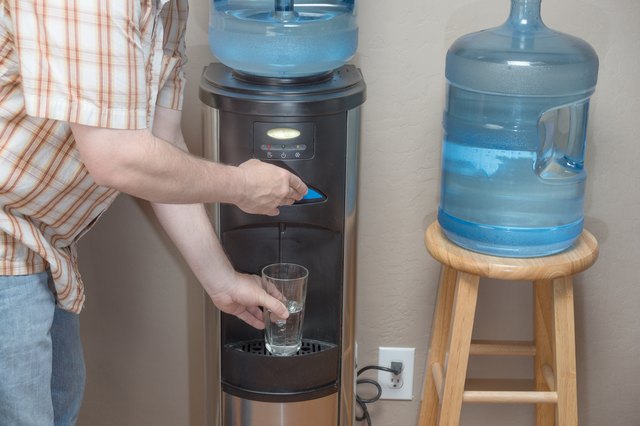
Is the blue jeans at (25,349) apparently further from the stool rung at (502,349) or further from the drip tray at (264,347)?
the stool rung at (502,349)

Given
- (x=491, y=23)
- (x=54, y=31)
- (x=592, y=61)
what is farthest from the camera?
(x=491, y=23)

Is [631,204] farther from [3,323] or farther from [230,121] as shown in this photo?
[3,323]

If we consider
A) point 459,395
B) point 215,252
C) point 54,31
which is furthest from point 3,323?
point 459,395

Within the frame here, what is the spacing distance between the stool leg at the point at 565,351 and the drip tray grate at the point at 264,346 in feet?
1.45

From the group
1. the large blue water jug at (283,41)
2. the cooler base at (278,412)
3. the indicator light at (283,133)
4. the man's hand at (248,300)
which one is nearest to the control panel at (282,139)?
the indicator light at (283,133)

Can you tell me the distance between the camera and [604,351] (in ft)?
7.18

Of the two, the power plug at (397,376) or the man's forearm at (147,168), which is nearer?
→ the man's forearm at (147,168)

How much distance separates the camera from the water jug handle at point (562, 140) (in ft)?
5.85

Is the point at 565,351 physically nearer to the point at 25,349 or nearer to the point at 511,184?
the point at 511,184

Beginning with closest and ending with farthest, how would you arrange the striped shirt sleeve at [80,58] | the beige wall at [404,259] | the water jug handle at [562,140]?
the striped shirt sleeve at [80,58] → the water jug handle at [562,140] → the beige wall at [404,259]

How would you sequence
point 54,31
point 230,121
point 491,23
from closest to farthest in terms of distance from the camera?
point 54,31 → point 230,121 → point 491,23

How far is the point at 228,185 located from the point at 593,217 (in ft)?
3.41

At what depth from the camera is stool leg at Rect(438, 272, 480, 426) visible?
1745 millimetres

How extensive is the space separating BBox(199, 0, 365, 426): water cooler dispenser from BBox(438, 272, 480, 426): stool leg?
197 mm
